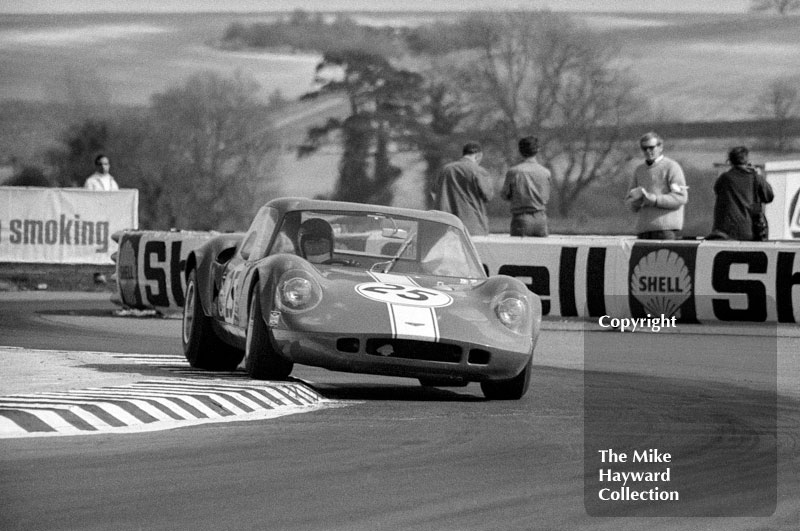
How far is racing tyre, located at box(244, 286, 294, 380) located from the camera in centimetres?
777

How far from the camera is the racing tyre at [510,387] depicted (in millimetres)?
7910

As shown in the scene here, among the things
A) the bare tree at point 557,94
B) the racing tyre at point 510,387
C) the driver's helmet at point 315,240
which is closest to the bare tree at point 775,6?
the bare tree at point 557,94

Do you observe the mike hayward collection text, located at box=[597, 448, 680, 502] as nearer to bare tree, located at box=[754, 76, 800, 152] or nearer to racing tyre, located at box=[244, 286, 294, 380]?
racing tyre, located at box=[244, 286, 294, 380]

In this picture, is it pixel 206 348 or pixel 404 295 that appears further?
pixel 206 348

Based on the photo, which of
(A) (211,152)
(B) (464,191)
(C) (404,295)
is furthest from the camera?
(A) (211,152)

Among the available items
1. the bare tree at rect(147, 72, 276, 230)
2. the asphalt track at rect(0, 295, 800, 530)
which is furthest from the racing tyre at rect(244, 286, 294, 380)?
the bare tree at rect(147, 72, 276, 230)

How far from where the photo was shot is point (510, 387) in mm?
7918

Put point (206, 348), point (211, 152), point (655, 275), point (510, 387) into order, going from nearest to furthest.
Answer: point (510, 387) < point (206, 348) < point (655, 275) < point (211, 152)

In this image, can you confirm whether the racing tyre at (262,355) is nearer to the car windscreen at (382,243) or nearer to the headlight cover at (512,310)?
the car windscreen at (382,243)

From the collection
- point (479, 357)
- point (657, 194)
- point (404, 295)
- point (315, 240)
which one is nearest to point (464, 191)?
point (657, 194)

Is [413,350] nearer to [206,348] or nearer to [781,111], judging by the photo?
[206,348]

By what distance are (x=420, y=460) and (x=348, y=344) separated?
2.08 meters

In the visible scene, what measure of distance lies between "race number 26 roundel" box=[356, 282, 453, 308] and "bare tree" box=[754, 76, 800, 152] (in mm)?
28455

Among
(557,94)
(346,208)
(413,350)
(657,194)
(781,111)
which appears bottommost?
(413,350)
